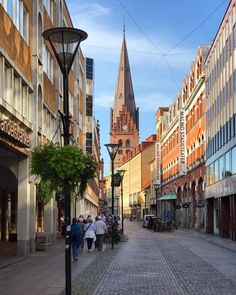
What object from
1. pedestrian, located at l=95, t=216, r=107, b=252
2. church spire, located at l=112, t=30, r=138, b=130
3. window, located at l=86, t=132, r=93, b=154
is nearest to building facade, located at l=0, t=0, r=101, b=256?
pedestrian, located at l=95, t=216, r=107, b=252

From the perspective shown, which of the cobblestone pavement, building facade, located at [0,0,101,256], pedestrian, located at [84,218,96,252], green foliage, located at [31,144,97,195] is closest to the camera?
green foliage, located at [31,144,97,195]

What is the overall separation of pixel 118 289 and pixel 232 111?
27283mm

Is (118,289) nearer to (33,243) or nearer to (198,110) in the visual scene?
(33,243)

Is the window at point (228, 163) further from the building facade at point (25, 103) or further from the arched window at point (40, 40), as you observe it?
the arched window at point (40, 40)

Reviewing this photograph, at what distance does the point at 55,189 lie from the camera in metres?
12.7

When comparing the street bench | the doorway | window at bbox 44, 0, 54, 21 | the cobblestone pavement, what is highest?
window at bbox 44, 0, 54, 21

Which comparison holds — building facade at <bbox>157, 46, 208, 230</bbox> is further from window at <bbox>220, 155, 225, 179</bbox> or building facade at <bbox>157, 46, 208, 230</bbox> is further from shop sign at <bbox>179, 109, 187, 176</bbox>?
window at <bbox>220, 155, 225, 179</bbox>

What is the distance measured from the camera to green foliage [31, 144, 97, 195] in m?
12.2

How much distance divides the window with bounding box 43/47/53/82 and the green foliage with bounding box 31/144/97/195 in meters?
17.7

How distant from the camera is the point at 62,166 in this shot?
12.1 metres

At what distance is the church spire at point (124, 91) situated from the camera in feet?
519

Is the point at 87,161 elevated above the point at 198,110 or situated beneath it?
situated beneath

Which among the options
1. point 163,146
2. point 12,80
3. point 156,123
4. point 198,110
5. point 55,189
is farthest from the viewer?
point 156,123

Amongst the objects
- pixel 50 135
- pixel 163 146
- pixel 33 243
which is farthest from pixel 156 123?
pixel 33 243
